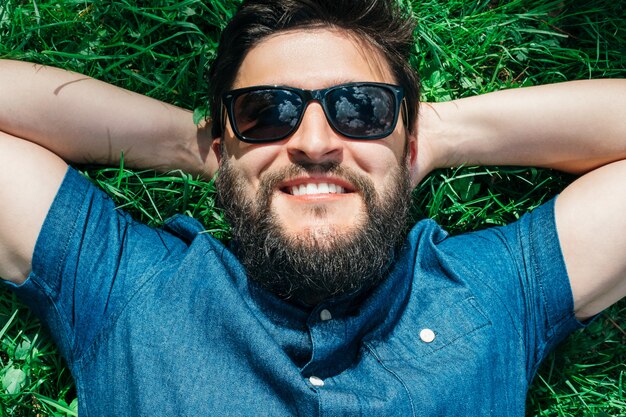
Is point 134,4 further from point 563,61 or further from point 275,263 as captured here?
point 563,61

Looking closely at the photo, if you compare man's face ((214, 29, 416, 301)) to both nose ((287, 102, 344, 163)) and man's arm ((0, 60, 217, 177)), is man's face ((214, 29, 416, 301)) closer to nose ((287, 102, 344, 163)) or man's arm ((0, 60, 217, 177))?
nose ((287, 102, 344, 163))

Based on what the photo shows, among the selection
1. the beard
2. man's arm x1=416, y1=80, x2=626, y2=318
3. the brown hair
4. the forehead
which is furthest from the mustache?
man's arm x1=416, y1=80, x2=626, y2=318

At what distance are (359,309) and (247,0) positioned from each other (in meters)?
1.58

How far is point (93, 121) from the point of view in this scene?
9.04 feet

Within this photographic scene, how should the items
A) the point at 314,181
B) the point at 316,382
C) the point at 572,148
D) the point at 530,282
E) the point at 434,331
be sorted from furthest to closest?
the point at 572,148
the point at 530,282
the point at 434,331
the point at 314,181
the point at 316,382

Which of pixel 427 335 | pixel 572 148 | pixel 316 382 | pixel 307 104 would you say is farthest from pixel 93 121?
pixel 572 148

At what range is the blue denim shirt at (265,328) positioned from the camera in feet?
7.99

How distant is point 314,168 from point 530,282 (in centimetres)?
119

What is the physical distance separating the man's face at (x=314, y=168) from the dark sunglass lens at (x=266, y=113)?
42 millimetres

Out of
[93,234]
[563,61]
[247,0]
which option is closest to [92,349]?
[93,234]

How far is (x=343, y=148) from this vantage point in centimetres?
257

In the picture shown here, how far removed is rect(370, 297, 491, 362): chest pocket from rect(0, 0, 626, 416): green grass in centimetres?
73

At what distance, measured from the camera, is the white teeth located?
2566 millimetres

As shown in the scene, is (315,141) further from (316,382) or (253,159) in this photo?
(316,382)
